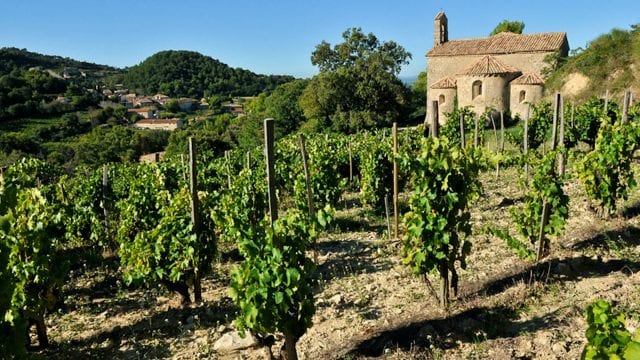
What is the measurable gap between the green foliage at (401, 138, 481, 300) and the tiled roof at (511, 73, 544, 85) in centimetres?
2666

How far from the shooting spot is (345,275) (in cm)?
696

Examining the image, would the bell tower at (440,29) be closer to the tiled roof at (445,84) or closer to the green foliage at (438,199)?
the tiled roof at (445,84)

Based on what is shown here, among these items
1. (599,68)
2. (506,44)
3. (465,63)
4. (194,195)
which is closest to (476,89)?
(465,63)

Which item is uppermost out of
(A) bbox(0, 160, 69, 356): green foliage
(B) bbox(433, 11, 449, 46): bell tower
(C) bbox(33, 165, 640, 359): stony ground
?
(B) bbox(433, 11, 449, 46): bell tower

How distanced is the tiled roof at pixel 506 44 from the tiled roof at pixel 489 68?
1.09 metres

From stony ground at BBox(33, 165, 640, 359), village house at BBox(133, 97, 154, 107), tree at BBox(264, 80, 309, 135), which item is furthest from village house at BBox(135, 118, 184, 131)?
stony ground at BBox(33, 165, 640, 359)

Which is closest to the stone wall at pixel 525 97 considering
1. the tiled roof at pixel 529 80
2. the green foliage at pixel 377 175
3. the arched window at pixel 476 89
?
the tiled roof at pixel 529 80

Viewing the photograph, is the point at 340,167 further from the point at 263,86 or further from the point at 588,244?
the point at 263,86

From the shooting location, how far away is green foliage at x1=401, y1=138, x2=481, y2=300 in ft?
16.3

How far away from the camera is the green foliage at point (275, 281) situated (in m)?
3.88

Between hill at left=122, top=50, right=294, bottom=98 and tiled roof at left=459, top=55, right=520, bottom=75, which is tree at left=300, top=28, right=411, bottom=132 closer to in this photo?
tiled roof at left=459, top=55, right=520, bottom=75

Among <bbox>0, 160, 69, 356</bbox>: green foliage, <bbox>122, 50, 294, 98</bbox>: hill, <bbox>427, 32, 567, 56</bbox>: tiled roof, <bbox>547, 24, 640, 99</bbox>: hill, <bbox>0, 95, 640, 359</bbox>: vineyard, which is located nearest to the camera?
<bbox>0, 95, 640, 359</bbox>: vineyard

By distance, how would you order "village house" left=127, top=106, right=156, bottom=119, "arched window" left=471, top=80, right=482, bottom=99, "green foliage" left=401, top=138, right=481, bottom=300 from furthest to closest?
"village house" left=127, top=106, right=156, bottom=119 → "arched window" left=471, top=80, right=482, bottom=99 → "green foliage" left=401, top=138, right=481, bottom=300

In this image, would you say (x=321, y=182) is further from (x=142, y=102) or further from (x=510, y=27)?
(x=142, y=102)
